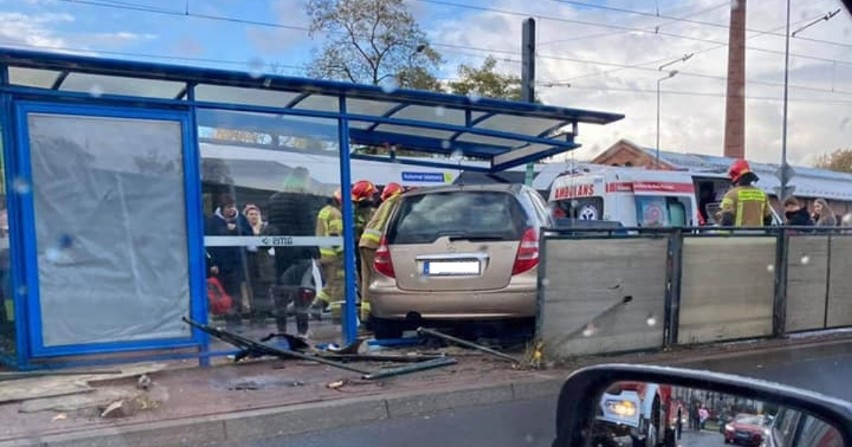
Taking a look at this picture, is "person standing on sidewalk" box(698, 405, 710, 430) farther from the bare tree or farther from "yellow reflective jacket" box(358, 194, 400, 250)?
the bare tree

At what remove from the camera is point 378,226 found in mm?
9242

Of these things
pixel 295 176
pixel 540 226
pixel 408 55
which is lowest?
pixel 540 226

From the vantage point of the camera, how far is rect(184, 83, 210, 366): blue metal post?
24.0 ft

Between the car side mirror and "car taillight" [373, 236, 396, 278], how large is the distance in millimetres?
6315

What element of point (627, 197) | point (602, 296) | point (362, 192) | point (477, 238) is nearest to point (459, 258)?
point (477, 238)

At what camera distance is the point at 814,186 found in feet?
101

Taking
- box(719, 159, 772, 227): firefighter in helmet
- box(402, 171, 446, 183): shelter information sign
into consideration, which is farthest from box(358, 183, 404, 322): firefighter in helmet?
box(402, 171, 446, 183): shelter information sign

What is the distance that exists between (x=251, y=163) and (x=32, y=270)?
219 centimetres

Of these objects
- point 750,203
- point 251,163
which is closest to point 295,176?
point 251,163

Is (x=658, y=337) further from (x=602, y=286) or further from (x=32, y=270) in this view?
(x=32, y=270)

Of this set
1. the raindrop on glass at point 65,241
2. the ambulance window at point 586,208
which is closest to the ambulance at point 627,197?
the ambulance window at point 586,208

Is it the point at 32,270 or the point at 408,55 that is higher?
the point at 408,55

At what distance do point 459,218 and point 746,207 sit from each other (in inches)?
174

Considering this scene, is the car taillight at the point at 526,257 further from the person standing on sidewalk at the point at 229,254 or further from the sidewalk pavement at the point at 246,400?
the person standing on sidewalk at the point at 229,254
